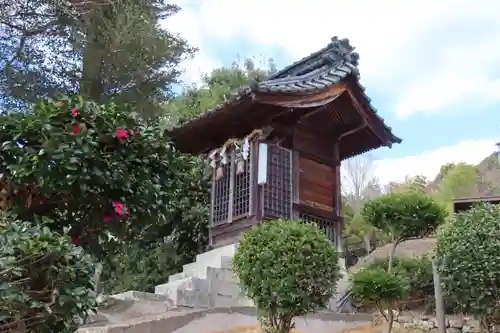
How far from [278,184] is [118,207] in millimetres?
6156

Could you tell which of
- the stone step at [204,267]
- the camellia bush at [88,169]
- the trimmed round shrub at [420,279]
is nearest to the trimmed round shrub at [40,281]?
the camellia bush at [88,169]

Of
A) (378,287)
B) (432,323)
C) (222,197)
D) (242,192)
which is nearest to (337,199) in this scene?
(242,192)

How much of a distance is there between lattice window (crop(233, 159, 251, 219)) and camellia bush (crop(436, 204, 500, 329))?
4.29 meters

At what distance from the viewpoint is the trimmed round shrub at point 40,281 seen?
143 inches

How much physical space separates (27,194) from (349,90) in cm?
769

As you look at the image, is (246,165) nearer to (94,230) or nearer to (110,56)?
(110,56)

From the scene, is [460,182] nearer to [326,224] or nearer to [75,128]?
[326,224]

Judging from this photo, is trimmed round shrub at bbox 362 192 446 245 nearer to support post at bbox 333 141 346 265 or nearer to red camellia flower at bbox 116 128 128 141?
support post at bbox 333 141 346 265

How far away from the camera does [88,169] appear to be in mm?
4973

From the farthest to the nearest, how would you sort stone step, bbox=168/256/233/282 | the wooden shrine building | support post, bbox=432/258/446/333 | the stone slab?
the wooden shrine building, stone step, bbox=168/256/233/282, support post, bbox=432/258/446/333, the stone slab

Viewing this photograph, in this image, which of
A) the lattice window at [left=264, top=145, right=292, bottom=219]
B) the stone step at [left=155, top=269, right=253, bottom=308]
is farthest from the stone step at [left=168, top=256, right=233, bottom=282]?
the lattice window at [left=264, top=145, right=292, bottom=219]

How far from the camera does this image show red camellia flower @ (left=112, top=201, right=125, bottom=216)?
16.9ft

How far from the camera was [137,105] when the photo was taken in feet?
39.5

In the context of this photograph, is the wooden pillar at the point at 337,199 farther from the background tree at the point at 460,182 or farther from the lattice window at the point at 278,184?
the background tree at the point at 460,182
